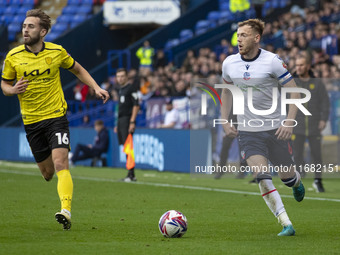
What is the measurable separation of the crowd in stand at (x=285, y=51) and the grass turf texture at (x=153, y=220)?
6061mm

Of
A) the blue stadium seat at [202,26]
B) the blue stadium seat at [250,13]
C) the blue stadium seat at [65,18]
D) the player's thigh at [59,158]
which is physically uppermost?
the blue stadium seat at [65,18]

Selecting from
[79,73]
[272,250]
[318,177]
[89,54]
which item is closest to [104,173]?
[318,177]

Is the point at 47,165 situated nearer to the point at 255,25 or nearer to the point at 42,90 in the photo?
the point at 42,90

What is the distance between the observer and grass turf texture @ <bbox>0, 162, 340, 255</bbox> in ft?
23.7

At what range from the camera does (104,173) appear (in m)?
19.0

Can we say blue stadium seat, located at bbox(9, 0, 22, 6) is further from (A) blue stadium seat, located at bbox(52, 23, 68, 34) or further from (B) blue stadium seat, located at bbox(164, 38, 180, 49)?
(B) blue stadium seat, located at bbox(164, 38, 180, 49)

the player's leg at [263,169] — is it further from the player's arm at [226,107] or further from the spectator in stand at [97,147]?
the spectator in stand at [97,147]

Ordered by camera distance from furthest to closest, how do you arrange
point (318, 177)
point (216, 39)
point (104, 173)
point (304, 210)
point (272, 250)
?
1. point (216, 39)
2. point (104, 173)
3. point (318, 177)
4. point (304, 210)
5. point (272, 250)

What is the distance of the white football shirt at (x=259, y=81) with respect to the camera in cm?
830

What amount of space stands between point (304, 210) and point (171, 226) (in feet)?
10.8

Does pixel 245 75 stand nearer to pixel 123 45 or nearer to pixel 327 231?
pixel 327 231

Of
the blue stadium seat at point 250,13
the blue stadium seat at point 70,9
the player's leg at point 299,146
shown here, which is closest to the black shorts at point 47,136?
the player's leg at point 299,146

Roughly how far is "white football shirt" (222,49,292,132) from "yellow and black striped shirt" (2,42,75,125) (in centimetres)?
Answer: 184

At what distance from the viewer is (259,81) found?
8.36 m
